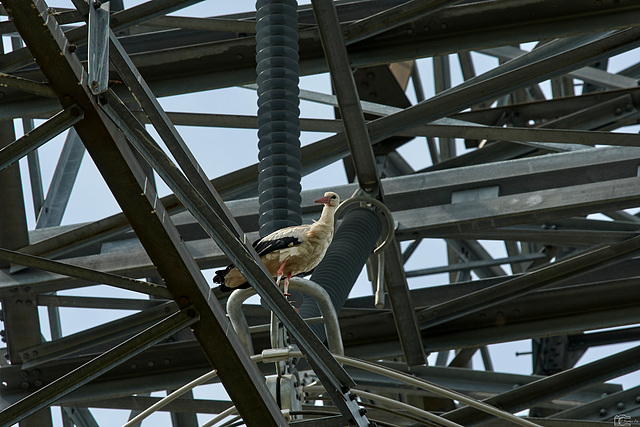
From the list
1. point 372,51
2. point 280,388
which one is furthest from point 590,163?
point 280,388

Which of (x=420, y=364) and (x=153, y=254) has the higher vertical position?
(x=420, y=364)

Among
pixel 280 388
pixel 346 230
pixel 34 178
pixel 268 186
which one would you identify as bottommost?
pixel 280 388

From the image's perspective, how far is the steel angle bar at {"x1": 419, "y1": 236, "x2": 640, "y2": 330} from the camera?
9305 mm

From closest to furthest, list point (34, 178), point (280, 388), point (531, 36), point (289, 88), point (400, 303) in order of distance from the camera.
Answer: point (280, 388) → point (289, 88) → point (531, 36) → point (400, 303) → point (34, 178)

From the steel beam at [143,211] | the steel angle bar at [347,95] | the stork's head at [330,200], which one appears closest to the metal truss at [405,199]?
the steel angle bar at [347,95]

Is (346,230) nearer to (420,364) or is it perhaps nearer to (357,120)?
(357,120)

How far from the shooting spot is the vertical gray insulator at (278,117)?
21.9 feet

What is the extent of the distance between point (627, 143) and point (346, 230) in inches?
117

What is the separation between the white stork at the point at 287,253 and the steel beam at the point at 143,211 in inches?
28.3

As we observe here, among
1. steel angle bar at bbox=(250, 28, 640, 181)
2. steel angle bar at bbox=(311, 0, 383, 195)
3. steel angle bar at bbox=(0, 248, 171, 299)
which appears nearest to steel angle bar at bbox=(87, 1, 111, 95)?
steel angle bar at bbox=(0, 248, 171, 299)

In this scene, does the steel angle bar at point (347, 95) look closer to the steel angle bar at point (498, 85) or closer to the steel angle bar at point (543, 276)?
the steel angle bar at point (498, 85)

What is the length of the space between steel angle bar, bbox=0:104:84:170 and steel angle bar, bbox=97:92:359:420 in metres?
0.13

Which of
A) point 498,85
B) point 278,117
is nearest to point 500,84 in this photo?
point 498,85

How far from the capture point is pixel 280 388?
532 centimetres
